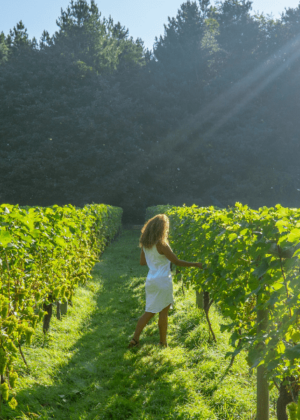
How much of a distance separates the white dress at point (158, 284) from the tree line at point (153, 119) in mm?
25254

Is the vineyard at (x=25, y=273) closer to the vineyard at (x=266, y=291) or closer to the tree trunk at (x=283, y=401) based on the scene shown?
the vineyard at (x=266, y=291)

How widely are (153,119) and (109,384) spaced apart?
3052cm

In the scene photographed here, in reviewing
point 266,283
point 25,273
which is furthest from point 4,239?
point 266,283

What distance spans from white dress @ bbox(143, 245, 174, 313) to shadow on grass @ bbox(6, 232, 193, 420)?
0.54 meters

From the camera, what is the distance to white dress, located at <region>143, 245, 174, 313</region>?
405cm

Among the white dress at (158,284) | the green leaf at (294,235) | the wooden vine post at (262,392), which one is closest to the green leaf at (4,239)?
the green leaf at (294,235)

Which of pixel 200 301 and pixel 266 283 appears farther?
pixel 200 301

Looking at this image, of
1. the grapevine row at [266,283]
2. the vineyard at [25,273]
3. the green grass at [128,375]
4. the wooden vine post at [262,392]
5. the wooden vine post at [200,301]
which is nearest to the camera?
the grapevine row at [266,283]

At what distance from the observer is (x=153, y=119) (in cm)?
3225

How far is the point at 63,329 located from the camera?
4.70 m

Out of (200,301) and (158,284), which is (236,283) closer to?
(158,284)

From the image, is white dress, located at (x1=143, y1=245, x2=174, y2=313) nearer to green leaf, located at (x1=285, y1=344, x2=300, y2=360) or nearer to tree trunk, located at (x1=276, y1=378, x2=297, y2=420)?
tree trunk, located at (x1=276, y1=378, x2=297, y2=420)

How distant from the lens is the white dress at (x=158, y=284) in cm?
405

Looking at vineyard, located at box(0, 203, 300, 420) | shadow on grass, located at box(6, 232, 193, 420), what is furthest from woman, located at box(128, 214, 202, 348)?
vineyard, located at box(0, 203, 300, 420)
